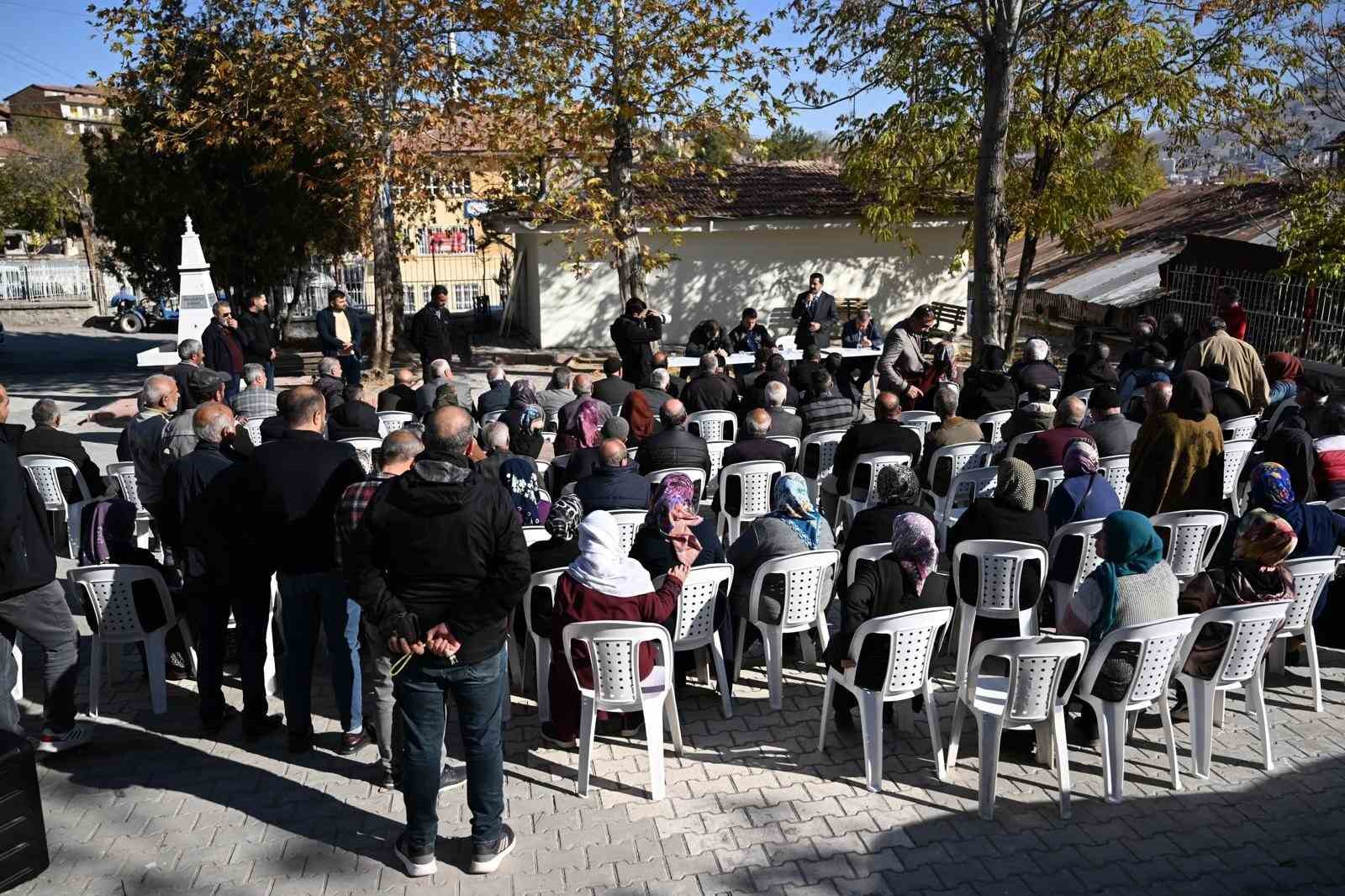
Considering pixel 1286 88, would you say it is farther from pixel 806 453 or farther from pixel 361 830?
pixel 361 830

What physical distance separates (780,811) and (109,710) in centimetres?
370

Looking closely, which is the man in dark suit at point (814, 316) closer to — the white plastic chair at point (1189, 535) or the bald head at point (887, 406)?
the bald head at point (887, 406)

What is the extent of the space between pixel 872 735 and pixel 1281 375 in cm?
668

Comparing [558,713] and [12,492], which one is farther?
[558,713]

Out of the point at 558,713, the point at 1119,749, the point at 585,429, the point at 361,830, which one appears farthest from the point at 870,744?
the point at 585,429

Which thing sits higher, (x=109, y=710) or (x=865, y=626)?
(x=865, y=626)

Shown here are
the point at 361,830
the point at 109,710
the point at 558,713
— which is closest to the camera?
the point at 361,830

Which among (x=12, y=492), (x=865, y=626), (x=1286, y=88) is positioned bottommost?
(x=865, y=626)

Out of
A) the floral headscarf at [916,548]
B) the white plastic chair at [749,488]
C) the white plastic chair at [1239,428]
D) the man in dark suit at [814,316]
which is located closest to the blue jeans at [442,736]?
the floral headscarf at [916,548]

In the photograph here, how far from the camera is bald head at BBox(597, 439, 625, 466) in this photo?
20.5 feet

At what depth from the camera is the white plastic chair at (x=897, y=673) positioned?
4586mm

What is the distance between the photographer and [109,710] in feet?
18.7

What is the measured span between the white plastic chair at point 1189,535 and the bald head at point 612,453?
3.12 m

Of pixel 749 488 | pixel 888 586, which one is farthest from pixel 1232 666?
pixel 749 488
